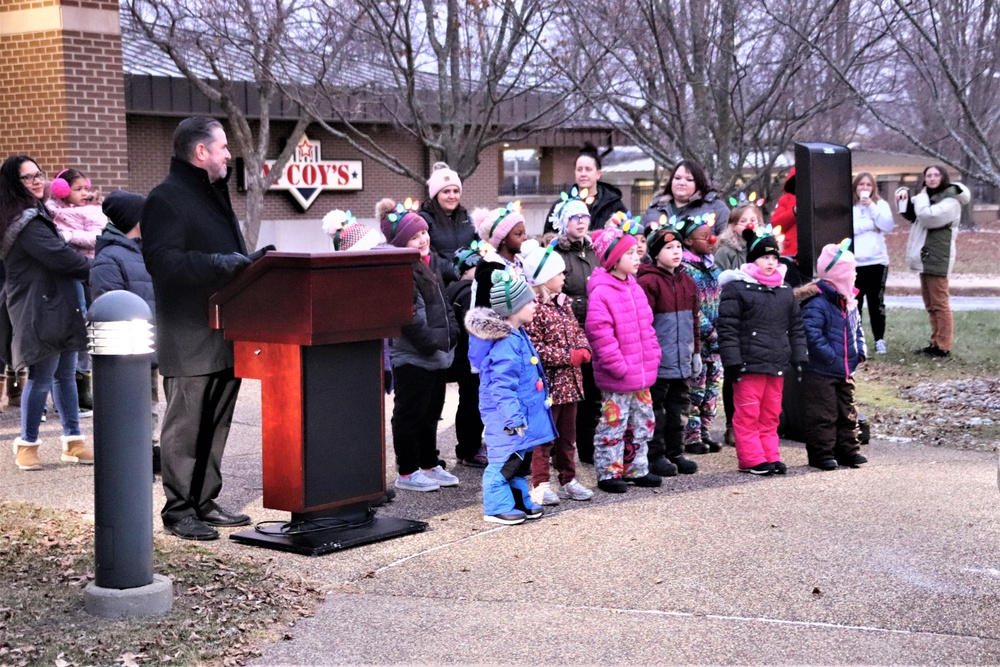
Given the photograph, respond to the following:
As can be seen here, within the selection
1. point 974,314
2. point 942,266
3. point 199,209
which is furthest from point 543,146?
point 199,209

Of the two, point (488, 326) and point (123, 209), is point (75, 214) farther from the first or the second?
point (488, 326)

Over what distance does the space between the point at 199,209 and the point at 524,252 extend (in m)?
2.04

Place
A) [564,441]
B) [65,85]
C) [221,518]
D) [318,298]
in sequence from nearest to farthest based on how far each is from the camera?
[318,298]
[221,518]
[564,441]
[65,85]

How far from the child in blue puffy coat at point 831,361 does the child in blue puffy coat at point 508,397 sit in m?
2.22

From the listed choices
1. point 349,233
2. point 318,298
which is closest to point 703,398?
point 349,233

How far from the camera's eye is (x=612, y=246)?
25.3 feet

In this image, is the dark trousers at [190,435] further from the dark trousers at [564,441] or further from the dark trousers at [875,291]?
the dark trousers at [875,291]

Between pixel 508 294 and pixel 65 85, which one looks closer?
pixel 508 294

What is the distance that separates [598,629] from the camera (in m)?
5.09

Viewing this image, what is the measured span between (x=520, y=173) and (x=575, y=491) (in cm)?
4583

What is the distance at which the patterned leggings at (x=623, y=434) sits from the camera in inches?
305

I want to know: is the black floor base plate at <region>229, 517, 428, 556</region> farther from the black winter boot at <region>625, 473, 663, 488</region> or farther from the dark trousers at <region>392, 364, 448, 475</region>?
the black winter boot at <region>625, 473, 663, 488</region>

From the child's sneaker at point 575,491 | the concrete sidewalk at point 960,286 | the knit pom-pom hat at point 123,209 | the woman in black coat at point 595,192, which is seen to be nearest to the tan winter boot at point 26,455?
the knit pom-pom hat at point 123,209

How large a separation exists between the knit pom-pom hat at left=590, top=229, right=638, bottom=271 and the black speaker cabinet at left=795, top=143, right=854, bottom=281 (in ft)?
7.93
